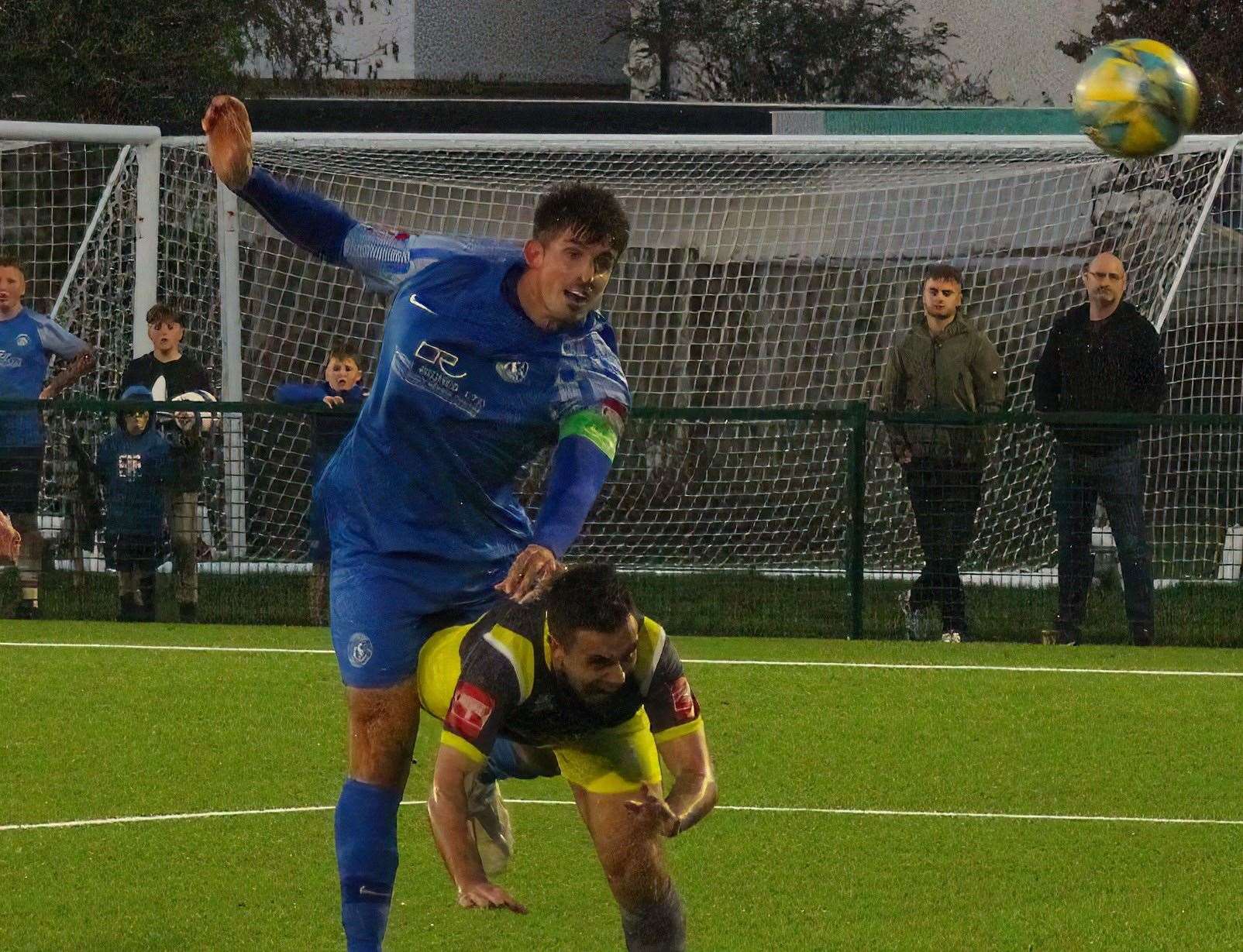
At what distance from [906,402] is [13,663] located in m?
5.40

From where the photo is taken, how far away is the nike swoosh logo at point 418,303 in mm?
5672

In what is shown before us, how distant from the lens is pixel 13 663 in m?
11.0

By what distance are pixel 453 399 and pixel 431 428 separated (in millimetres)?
118

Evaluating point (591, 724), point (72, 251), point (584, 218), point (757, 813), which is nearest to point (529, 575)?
point (591, 724)

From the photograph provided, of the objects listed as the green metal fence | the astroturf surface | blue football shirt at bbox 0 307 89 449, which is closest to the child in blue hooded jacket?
the green metal fence

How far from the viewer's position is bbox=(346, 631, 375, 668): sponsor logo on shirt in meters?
5.74

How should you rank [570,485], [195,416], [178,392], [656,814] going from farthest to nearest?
1. [178,392]
2. [195,416]
3. [570,485]
4. [656,814]

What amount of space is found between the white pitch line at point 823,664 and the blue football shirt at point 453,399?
18.5 ft

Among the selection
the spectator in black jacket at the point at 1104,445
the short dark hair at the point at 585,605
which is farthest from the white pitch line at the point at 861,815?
the spectator in black jacket at the point at 1104,445

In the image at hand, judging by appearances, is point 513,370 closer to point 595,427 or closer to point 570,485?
point 595,427

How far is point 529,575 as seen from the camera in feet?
16.4

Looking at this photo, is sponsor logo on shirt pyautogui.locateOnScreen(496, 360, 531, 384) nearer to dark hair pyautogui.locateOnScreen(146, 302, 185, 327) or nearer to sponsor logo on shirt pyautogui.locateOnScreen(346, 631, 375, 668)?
sponsor logo on shirt pyautogui.locateOnScreen(346, 631, 375, 668)

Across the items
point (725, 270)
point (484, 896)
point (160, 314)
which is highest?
point (725, 270)

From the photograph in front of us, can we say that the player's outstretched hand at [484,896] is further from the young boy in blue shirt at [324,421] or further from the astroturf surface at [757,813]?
the young boy in blue shirt at [324,421]
